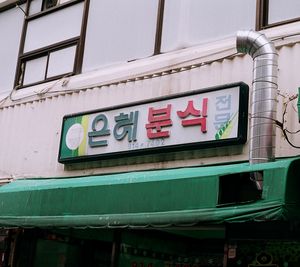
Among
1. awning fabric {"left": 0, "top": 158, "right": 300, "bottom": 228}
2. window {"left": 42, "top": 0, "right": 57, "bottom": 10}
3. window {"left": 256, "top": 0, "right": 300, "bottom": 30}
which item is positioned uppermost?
window {"left": 42, "top": 0, "right": 57, "bottom": 10}

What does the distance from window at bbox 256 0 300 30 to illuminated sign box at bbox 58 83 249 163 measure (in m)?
1.13

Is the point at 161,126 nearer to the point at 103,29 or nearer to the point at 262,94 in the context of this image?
the point at 262,94

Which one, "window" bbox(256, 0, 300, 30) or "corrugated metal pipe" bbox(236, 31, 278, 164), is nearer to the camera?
"corrugated metal pipe" bbox(236, 31, 278, 164)

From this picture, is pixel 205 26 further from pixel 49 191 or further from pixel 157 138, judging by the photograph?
pixel 49 191

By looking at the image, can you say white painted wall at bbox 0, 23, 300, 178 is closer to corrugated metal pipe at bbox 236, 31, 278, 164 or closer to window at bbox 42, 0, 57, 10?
corrugated metal pipe at bbox 236, 31, 278, 164

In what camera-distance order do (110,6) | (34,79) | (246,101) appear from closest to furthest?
1. (246,101)
2. (110,6)
3. (34,79)

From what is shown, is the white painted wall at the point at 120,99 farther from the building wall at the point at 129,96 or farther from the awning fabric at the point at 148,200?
the awning fabric at the point at 148,200

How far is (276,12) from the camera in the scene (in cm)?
793

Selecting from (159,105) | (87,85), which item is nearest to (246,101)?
(159,105)

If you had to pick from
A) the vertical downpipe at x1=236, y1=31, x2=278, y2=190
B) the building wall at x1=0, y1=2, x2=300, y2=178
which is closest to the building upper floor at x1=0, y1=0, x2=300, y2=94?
the building wall at x1=0, y1=2, x2=300, y2=178

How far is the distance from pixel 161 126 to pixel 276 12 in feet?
7.49

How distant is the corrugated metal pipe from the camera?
678cm

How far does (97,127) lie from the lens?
29.6 feet

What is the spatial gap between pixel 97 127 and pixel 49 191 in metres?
1.40
